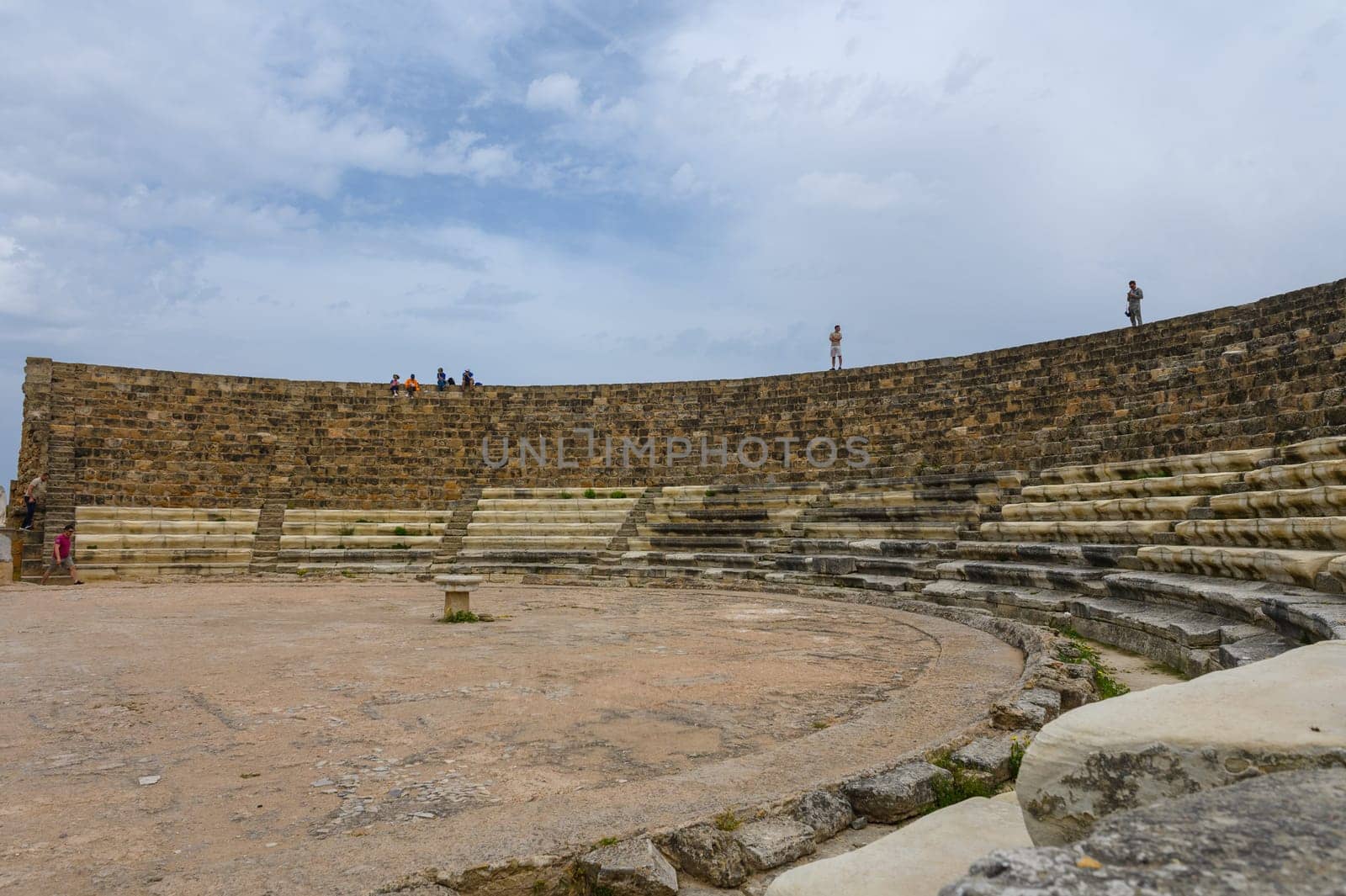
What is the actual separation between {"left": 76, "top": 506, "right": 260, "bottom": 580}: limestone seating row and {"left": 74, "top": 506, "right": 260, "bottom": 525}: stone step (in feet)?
0.05

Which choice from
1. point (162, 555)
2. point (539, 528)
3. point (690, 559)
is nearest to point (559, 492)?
point (539, 528)

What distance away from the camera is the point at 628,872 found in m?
2.51

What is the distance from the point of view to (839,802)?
3105mm

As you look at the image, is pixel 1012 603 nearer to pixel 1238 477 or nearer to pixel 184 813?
pixel 1238 477

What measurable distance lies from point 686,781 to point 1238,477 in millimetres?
7738

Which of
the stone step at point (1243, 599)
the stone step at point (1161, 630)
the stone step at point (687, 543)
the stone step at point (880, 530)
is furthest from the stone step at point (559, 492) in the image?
the stone step at point (1243, 599)

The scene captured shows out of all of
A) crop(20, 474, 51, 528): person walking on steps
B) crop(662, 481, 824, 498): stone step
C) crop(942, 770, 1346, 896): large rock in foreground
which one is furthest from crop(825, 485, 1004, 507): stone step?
crop(20, 474, 51, 528): person walking on steps

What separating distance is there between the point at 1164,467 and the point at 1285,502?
2912 mm

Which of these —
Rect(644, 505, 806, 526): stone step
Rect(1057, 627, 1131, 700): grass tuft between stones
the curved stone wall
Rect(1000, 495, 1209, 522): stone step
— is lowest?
Rect(1057, 627, 1131, 700): grass tuft between stones

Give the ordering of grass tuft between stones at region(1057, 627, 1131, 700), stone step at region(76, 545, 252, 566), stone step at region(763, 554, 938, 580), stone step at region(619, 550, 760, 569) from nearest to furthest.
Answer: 1. grass tuft between stones at region(1057, 627, 1131, 700)
2. stone step at region(763, 554, 938, 580)
3. stone step at region(619, 550, 760, 569)
4. stone step at region(76, 545, 252, 566)

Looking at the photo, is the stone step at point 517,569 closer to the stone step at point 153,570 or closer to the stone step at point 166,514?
the stone step at point 153,570

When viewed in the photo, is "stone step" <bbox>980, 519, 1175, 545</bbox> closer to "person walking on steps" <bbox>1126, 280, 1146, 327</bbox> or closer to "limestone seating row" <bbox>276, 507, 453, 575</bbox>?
"person walking on steps" <bbox>1126, 280, 1146, 327</bbox>

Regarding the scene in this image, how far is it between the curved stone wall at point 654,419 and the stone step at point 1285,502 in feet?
9.36

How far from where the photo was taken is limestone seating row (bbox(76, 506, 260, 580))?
15.2 m
